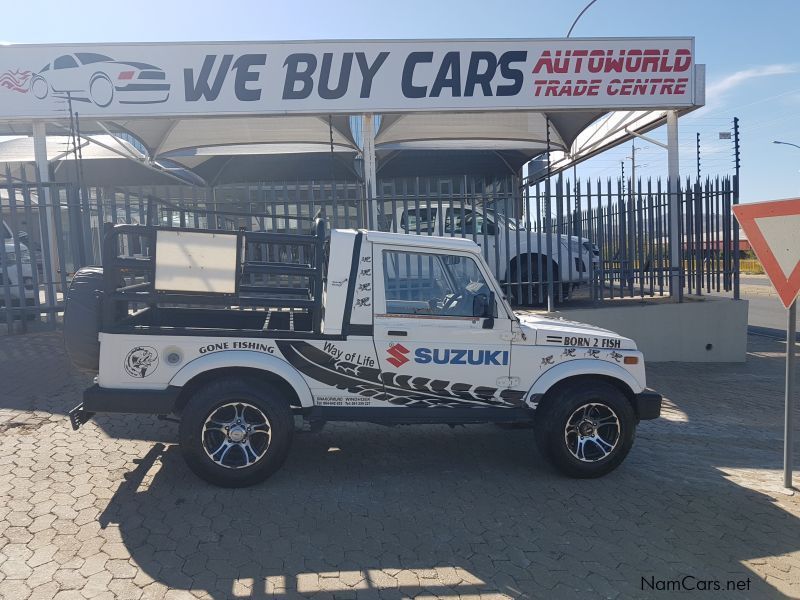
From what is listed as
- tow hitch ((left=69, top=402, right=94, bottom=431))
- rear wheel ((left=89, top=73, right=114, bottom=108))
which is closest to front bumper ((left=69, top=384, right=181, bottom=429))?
tow hitch ((left=69, top=402, right=94, bottom=431))

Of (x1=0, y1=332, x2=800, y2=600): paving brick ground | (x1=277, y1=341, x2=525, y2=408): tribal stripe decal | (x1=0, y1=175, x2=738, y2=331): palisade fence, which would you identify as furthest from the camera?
(x1=0, y1=175, x2=738, y2=331): palisade fence

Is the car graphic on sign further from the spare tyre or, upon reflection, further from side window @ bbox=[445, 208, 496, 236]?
the spare tyre

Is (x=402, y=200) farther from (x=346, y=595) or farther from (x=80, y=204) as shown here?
(x=346, y=595)

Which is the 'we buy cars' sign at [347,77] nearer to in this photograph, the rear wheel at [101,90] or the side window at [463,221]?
the rear wheel at [101,90]

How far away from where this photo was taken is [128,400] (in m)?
4.22

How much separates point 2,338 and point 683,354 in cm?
1036

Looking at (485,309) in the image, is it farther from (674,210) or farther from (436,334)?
(674,210)

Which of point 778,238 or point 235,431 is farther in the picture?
point 778,238

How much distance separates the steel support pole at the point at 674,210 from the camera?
365 inches

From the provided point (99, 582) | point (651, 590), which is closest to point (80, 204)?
point (99, 582)

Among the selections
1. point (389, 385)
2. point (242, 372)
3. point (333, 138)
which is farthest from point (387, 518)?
point (333, 138)

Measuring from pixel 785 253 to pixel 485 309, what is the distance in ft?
7.87

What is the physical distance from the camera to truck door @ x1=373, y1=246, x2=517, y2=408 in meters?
4.39

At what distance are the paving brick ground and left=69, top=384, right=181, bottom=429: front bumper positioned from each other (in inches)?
24.3
